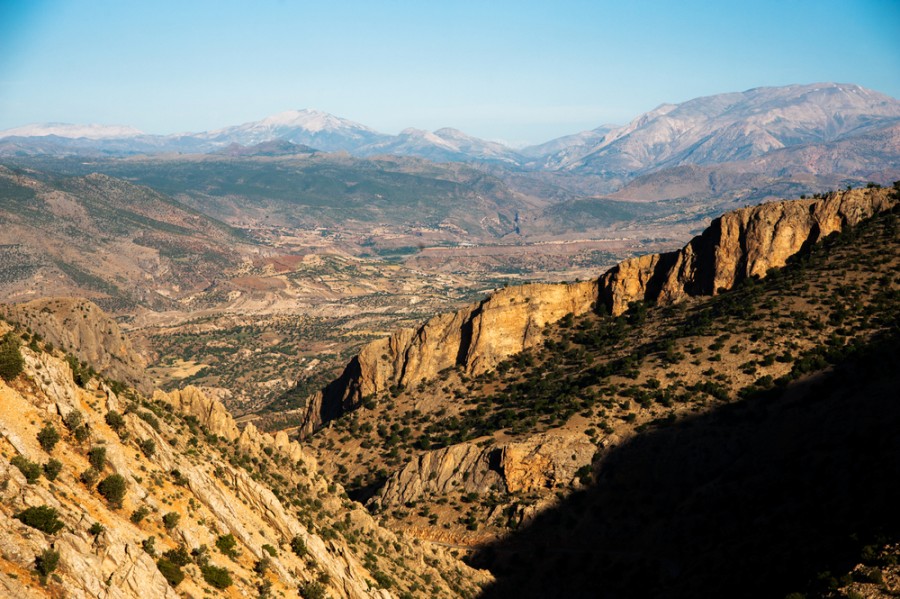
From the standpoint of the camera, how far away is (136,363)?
7938cm

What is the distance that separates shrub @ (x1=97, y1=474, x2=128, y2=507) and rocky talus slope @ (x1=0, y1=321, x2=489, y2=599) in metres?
0.05

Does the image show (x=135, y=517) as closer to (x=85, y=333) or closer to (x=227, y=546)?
(x=227, y=546)

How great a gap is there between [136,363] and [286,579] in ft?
162

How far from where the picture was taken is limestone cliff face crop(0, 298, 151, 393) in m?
64.6

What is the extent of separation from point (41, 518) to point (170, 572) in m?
5.25

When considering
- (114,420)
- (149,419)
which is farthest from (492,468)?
(114,420)

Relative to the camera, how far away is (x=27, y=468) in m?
27.7

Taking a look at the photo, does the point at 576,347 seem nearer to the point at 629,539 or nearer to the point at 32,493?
the point at 629,539

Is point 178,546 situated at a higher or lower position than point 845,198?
lower

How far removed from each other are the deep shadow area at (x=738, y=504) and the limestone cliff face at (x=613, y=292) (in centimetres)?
2041

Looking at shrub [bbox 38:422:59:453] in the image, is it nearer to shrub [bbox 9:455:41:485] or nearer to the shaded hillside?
shrub [bbox 9:455:41:485]

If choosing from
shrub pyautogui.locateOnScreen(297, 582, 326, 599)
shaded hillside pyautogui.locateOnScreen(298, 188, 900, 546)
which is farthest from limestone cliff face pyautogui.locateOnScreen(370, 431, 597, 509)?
shrub pyautogui.locateOnScreen(297, 582, 326, 599)

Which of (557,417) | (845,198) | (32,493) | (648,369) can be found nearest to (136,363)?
(557,417)

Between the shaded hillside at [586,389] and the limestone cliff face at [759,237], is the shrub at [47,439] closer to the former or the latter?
the shaded hillside at [586,389]
